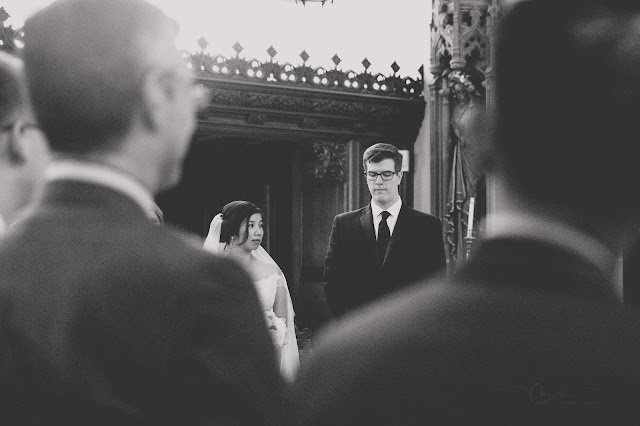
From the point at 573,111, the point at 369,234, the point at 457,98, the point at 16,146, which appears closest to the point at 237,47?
the point at 457,98

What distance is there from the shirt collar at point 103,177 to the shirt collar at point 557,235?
45cm

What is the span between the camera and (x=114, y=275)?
94 cm

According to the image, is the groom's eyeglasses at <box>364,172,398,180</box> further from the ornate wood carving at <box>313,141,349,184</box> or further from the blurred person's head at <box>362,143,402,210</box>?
the ornate wood carving at <box>313,141,349,184</box>

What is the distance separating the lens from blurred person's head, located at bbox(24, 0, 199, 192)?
0.99 metres

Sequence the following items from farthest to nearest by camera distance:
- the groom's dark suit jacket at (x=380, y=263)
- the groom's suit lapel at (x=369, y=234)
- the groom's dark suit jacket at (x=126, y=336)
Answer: the groom's suit lapel at (x=369, y=234) → the groom's dark suit jacket at (x=380, y=263) → the groom's dark suit jacket at (x=126, y=336)

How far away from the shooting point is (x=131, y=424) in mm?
914

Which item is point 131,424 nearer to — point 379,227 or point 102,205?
point 102,205

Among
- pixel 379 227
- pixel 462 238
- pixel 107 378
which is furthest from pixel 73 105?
pixel 462 238

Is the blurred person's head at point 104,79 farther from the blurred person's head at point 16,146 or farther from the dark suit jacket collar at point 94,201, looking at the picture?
the blurred person's head at point 16,146

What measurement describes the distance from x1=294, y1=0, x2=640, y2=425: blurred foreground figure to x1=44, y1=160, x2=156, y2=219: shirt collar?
1.17 ft

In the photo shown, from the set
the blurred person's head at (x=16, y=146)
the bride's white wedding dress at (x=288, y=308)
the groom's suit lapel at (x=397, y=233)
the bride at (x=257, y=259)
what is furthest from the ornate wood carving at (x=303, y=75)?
the blurred person's head at (x=16, y=146)

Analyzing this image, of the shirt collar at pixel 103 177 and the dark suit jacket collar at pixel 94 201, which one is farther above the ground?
the shirt collar at pixel 103 177

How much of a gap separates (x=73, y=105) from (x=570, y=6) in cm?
55

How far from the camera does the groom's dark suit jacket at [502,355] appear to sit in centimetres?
67
